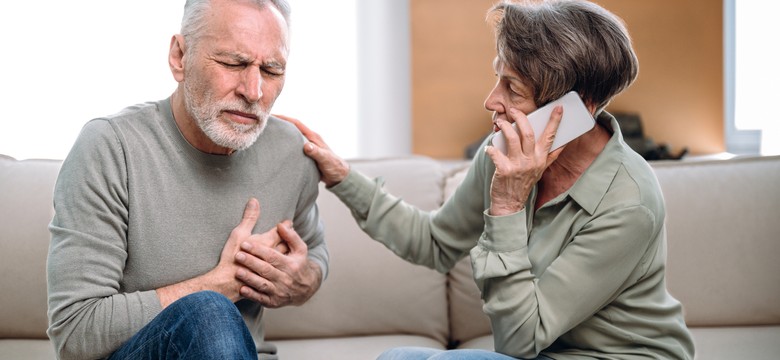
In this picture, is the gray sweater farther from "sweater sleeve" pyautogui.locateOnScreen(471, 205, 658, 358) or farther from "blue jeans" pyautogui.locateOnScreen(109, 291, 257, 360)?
"sweater sleeve" pyautogui.locateOnScreen(471, 205, 658, 358)

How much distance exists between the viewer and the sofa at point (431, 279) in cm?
206

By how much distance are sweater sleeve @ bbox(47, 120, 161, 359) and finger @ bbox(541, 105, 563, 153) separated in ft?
2.42

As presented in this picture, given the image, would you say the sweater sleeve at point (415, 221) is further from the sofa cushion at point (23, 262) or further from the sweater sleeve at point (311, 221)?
the sofa cushion at point (23, 262)

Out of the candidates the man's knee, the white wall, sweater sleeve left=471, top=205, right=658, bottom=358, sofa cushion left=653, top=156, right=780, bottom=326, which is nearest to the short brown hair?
sweater sleeve left=471, top=205, right=658, bottom=358

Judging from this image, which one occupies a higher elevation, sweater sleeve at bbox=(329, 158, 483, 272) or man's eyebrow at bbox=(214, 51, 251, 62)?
man's eyebrow at bbox=(214, 51, 251, 62)

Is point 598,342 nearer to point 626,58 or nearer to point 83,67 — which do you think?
point 626,58

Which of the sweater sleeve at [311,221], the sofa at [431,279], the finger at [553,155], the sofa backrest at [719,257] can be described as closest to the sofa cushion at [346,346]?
the sofa at [431,279]

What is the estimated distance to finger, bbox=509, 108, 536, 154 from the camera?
140cm

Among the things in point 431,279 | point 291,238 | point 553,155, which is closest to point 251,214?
point 291,238

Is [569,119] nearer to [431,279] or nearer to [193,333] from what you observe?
[193,333]

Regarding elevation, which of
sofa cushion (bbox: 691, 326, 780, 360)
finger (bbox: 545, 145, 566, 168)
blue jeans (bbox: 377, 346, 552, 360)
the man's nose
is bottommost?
sofa cushion (bbox: 691, 326, 780, 360)

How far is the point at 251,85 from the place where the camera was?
1448mm

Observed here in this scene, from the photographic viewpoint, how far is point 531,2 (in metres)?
1.52

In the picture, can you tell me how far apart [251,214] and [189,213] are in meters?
0.12
